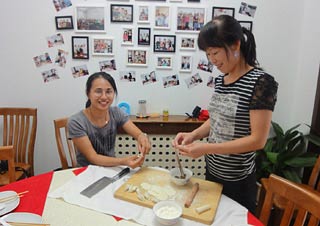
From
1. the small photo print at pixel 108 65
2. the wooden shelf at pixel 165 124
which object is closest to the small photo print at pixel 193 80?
the wooden shelf at pixel 165 124

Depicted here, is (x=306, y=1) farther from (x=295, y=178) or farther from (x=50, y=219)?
(x=50, y=219)

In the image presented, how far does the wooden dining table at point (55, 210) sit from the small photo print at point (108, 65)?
4.80ft

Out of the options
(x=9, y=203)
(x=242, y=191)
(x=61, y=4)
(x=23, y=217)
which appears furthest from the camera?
(x=61, y=4)

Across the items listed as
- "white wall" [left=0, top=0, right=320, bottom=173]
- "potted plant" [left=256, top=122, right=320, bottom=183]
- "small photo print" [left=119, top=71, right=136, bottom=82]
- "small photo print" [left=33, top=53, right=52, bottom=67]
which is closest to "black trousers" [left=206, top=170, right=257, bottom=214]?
"potted plant" [left=256, top=122, right=320, bottom=183]

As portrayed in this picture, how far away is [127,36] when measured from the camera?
8.27ft

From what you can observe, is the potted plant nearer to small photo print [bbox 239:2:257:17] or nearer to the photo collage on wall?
the photo collage on wall

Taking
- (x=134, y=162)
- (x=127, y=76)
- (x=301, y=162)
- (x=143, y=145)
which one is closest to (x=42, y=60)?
(x=127, y=76)

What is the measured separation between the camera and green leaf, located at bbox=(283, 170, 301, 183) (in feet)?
7.49

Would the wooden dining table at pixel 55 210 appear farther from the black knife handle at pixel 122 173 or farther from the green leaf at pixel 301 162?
the green leaf at pixel 301 162

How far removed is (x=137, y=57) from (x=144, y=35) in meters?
0.21

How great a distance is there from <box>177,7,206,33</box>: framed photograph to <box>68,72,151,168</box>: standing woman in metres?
1.11

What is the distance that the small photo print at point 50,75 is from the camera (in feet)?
8.47

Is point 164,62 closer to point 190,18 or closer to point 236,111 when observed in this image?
point 190,18

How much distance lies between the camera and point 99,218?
1076mm
